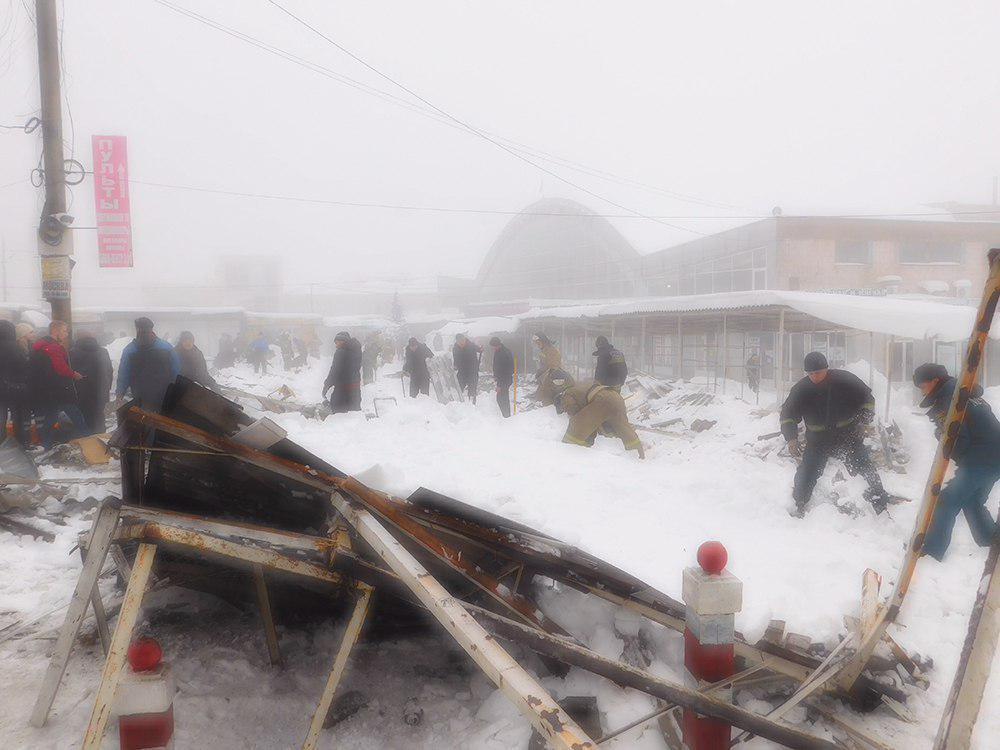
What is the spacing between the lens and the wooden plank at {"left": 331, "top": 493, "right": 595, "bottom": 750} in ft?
5.33

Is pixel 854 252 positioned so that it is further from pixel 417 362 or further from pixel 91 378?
pixel 91 378

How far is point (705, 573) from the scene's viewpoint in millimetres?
2443

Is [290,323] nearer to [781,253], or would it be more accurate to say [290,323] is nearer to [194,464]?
[781,253]

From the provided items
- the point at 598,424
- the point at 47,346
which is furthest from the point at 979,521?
the point at 47,346

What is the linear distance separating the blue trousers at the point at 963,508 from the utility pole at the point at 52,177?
34.1 ft

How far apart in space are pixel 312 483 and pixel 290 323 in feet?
149

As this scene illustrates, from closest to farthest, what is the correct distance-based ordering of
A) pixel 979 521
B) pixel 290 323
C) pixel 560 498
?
1. pixel 979 521
2. pixel 560 498
3. pixel 290 323

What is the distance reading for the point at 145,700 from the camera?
91.9 inches

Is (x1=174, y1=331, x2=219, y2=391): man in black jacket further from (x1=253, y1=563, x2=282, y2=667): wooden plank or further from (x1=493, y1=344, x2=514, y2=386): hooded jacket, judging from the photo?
(x1=253, y1=563, x2=282, y2=667): wooden plank

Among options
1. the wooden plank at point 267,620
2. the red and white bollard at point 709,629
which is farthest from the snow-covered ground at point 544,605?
Answer: the red and white bollard at point 709,629

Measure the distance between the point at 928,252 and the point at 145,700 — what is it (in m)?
31.0

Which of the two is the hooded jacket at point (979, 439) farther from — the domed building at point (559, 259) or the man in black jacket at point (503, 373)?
the domed building at point (559, 259)

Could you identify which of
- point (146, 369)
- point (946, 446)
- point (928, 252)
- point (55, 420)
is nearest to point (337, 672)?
point (946, 446)

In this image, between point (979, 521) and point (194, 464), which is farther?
point (979, 521)
